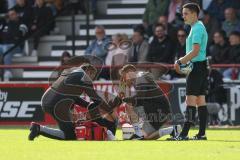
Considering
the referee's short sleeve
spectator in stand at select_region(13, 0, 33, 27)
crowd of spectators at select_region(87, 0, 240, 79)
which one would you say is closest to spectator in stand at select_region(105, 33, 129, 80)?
crowd of spectators at select_region(87, 0, 240, 79)

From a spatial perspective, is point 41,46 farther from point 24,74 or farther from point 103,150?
point 103,150

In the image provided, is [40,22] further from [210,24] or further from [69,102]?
[69,102]

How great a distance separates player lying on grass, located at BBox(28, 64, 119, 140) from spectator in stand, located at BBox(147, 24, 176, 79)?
6163mm

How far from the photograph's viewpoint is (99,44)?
898 inches

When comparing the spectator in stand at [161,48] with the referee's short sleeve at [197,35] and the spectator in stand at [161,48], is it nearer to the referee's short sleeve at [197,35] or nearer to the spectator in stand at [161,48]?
the spectator in stand at [161,48]

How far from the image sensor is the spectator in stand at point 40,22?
80.4 feet

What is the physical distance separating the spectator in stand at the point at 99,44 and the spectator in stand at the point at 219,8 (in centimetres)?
267

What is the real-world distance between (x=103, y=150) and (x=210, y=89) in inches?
310

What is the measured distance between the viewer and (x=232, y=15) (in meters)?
22.3

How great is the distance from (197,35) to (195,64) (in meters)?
0.47

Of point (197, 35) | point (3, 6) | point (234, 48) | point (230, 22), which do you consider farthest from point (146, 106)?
point (3, 6)

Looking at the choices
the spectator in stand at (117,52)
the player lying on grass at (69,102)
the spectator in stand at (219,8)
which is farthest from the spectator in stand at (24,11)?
the player lying on grass at (69,102)

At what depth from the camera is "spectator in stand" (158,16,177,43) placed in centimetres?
2228

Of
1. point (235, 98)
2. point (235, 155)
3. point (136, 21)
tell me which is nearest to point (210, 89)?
point (235, 98)
